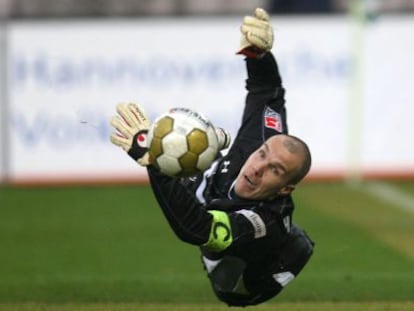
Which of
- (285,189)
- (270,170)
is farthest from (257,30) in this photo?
(285,189)

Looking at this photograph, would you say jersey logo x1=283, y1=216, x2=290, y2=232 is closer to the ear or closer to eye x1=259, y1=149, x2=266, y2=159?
the ear

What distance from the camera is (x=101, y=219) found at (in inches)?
631

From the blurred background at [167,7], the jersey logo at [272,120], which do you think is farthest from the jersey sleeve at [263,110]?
the blurred background at [167,7]

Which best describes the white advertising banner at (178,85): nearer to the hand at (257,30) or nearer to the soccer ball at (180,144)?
the hand at (257,30)

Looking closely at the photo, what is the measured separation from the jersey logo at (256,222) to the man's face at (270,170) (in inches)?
4.8

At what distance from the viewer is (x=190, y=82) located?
18.3 meters

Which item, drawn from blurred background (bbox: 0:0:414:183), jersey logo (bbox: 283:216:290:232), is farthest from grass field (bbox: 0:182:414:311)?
jersey logo (bbox: 283:216:290:232)

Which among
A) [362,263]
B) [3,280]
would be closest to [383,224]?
[362,263]

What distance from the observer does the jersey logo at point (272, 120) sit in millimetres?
9414

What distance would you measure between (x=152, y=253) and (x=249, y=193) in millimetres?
5373

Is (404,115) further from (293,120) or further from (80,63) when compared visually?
(80,63)

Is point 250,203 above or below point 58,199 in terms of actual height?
above

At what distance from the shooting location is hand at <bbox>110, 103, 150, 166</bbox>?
7695 millimetres

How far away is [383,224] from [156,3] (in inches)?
239
